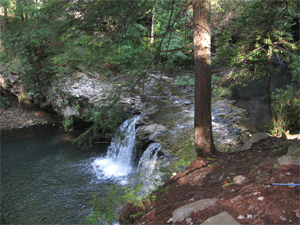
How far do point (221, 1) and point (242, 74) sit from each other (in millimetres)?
2165

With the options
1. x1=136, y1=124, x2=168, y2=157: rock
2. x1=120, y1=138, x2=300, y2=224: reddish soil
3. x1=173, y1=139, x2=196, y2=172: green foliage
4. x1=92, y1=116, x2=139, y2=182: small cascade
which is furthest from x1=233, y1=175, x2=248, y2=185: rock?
x1=92, y1=116, x2=139, y2=182: small cascade

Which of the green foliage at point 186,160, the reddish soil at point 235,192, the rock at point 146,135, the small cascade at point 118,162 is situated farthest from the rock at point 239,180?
the small cascade at point 118,162

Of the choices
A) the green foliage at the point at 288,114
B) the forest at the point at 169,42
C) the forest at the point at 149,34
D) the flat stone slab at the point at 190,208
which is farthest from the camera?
the green foliage at the point at 288,114

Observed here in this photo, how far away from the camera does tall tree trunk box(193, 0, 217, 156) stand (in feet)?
13.8

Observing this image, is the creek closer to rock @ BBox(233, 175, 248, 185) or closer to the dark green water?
the dark green water

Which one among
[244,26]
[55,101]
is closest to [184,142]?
[244,26]

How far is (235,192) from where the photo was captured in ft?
9.82

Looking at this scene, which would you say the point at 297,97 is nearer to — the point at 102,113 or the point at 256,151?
the point at 256,151

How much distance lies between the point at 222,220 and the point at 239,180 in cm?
102

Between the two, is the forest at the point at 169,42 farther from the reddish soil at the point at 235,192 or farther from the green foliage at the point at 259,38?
the reddish soil at the point at 235,192

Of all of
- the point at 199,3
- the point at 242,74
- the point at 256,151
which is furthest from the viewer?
the point at 242,74

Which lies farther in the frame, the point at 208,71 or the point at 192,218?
the point at 208,71

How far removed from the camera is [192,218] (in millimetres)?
2727

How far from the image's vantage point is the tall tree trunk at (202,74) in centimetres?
419
